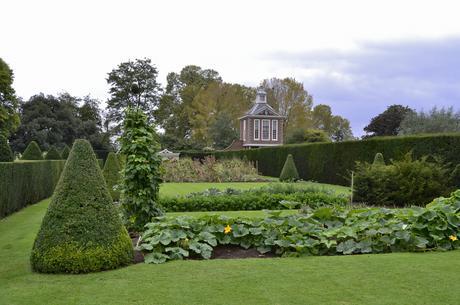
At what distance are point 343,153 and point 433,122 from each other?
19438 millimetres

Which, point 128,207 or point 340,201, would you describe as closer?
point 128,207

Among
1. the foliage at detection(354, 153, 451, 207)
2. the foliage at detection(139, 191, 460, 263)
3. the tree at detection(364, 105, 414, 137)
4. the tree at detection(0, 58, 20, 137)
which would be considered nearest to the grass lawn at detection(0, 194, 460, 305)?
the foliage at detection(139, 191, 460, 263)

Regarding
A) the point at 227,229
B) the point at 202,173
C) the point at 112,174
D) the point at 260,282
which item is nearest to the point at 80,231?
the point at 227,229

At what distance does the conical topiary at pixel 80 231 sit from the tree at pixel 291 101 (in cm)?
5579

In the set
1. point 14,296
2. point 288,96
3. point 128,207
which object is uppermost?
point 288,96

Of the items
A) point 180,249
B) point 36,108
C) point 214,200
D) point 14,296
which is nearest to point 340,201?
point 214,200

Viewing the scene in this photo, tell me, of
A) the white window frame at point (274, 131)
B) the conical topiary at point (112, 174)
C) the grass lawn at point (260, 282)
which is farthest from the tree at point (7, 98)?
the grass lawn at point (260, 282)

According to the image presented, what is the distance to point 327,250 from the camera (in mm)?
6566

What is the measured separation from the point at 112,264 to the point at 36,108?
51.9 meters

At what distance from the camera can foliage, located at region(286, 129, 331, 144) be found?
49781mm

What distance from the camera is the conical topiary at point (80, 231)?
221 inches

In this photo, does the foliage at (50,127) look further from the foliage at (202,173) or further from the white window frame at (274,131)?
the foliage at (202,173)

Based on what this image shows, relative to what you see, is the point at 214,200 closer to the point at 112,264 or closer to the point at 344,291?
the point at 112,264

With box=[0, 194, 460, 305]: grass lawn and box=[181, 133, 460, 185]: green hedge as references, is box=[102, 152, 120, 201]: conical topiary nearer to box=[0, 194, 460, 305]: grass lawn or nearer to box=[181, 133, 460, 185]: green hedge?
box=[0, 194, 460, 305]: grass lawn
